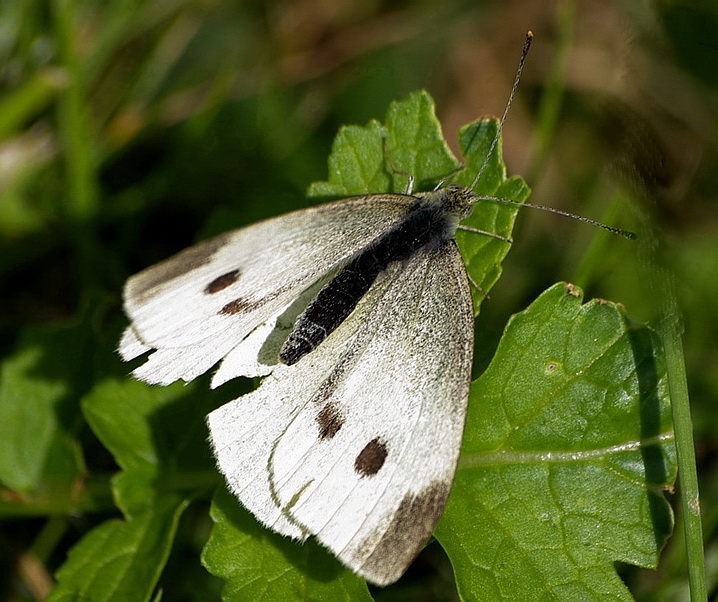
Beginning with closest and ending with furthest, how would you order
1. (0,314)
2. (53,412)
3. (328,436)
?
(328,436) < (53,412) < (0,314)

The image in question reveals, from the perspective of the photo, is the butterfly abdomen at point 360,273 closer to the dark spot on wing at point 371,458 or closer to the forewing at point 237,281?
the forewing at point 237,281

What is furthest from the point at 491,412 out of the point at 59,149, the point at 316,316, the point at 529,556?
the point at 59,149

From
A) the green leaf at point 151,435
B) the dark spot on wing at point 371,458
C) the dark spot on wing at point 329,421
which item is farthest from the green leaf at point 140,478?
the dark spot on wing at point 371,458

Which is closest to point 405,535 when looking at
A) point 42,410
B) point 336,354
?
point 336,354

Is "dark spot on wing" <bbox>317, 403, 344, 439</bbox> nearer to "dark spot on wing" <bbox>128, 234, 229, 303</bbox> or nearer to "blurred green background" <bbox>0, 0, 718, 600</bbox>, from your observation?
"dark spot on wing" <bbox>128, 234, 229, 303</bbox>

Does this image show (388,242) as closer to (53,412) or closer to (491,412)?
(491,412)

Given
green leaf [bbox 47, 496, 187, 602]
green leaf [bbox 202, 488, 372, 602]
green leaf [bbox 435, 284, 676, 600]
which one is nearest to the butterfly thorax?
green leaf [bbox 435, 284, 676, 600]

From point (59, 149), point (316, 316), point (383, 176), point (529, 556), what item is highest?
point (59, 149)

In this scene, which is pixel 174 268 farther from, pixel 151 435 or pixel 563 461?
pixel 563 461
